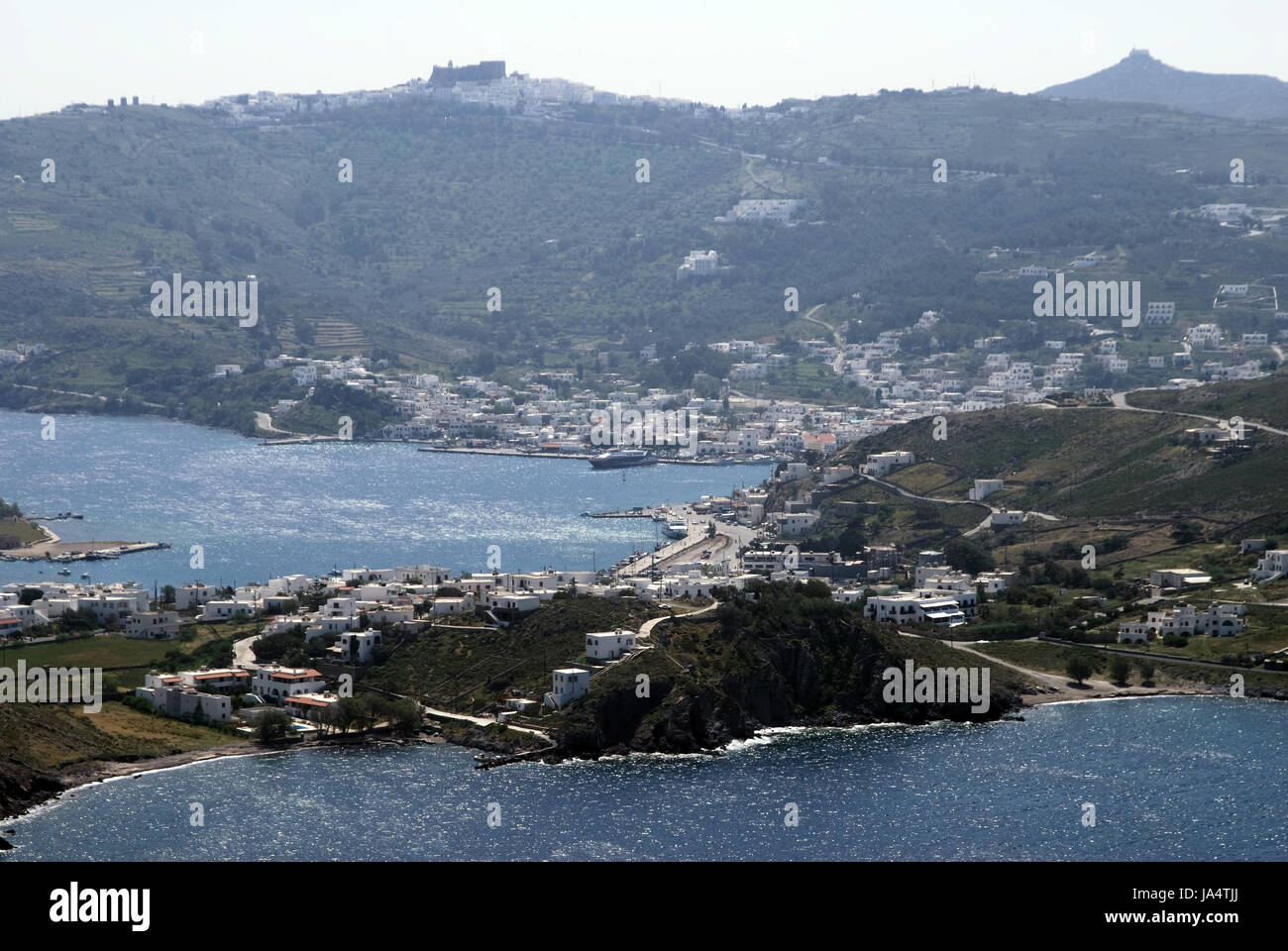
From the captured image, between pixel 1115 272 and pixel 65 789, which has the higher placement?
pixel 1115 272

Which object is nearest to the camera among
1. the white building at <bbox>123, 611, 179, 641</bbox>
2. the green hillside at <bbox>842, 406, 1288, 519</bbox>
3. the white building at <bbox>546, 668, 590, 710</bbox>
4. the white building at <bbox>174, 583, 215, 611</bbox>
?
the white building at <bbox>546, 668, 590, 710</bbox>

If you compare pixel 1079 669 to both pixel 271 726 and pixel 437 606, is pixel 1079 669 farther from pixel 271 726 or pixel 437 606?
pixel 271 726

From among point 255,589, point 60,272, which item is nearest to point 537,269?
point 60,272

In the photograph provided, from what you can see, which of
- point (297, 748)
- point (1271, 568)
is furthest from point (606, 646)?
point (1271, 568)

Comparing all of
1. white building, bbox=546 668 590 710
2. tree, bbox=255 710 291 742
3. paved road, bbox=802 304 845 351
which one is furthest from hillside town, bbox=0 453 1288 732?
paved road, bbox=802 304 845 351

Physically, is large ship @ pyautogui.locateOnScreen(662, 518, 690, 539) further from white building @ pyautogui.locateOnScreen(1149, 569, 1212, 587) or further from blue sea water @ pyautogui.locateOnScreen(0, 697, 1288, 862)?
blue sea water @ pyautogui.locateOnScreen(0, 697, 1288, 862)

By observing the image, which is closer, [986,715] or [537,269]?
[986,715]
